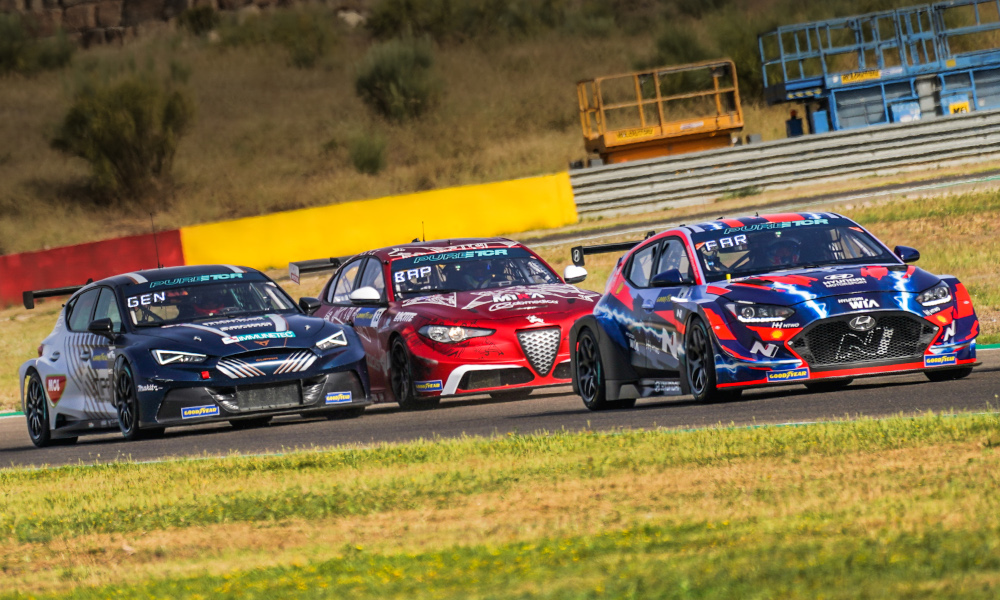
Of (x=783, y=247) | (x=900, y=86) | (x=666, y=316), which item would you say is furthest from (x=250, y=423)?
(x=900, y=86)

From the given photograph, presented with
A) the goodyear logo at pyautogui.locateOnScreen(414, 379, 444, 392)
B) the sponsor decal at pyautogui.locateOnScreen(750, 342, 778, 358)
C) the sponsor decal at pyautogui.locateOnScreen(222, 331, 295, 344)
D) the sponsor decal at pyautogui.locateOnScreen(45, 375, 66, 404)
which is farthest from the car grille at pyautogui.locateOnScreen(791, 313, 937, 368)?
the sponsor decal at pyautogui.locateOnScreen(45, 375, 66, 404)

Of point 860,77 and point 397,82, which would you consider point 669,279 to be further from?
point 397,82

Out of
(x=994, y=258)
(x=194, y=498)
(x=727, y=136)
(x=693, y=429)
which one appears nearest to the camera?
(x=194, y=498)

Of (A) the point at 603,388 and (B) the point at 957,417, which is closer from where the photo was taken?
(B) the point at 957,417

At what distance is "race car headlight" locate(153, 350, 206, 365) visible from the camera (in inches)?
491

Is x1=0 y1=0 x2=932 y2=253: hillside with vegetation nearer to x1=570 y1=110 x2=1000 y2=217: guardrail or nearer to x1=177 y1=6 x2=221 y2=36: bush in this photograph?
x1=177 y1=6 x2=221 y2=36: bush

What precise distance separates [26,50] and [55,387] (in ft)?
220

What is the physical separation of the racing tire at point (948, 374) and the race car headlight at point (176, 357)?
18.4 feet

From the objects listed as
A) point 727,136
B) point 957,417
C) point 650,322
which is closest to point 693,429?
point 957,417

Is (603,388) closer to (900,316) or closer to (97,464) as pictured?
(900,316)

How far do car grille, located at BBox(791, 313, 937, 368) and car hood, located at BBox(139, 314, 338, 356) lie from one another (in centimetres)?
442

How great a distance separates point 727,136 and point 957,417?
30.5 m

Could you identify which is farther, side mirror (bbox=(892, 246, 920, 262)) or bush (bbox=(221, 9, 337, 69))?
bush (bbox=(221, 9, 337, 69))

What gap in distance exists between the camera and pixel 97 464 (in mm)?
10211
